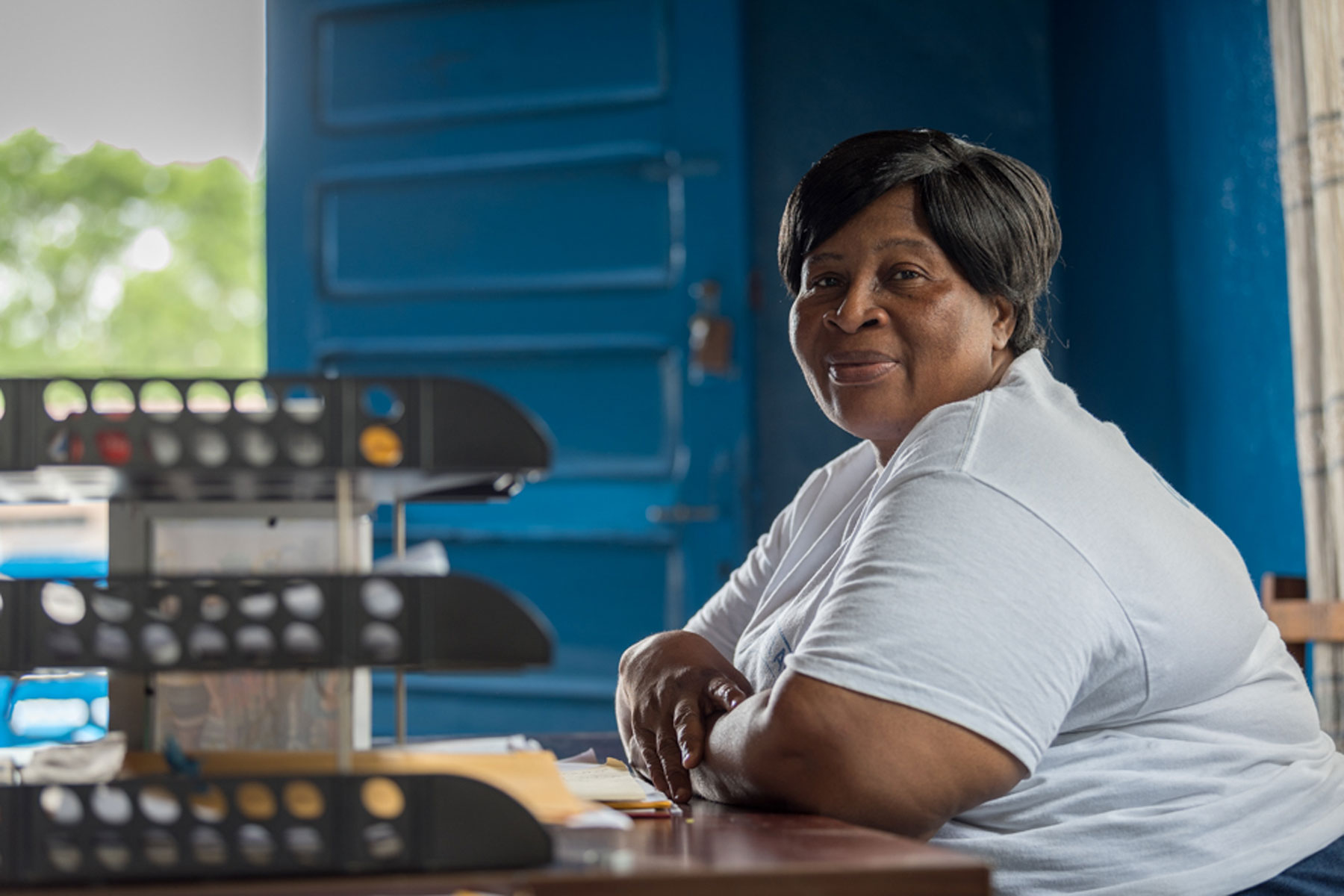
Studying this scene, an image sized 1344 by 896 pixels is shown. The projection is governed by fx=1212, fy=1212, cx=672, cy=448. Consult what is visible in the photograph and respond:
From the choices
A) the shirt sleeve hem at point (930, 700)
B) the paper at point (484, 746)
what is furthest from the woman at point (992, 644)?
the paper at point (484, 746)

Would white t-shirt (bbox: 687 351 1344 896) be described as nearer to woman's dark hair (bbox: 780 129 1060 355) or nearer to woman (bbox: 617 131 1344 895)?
woman (bbox: 617 131 1344 895)

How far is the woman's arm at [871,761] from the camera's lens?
882mm

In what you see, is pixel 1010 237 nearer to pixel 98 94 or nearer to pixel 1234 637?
pixel 1234 637

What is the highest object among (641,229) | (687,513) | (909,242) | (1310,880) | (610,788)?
(641,229)

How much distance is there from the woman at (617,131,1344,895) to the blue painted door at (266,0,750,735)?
139cm

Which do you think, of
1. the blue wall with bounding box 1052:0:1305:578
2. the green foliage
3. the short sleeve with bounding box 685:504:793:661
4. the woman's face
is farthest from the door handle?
the green foliage

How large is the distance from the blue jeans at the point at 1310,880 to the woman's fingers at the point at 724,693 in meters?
0.46

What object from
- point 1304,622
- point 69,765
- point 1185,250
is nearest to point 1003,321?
point 1304,622

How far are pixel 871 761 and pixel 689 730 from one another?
0.95 ft

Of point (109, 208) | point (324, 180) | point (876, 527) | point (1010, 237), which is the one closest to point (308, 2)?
point (324, 180)

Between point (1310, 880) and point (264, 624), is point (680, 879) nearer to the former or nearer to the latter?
point (264, 624)

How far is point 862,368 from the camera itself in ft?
4.50

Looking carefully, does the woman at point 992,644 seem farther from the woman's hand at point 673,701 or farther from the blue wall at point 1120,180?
the blue wall at point 1120,180

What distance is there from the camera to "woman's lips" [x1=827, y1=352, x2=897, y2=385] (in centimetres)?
136
